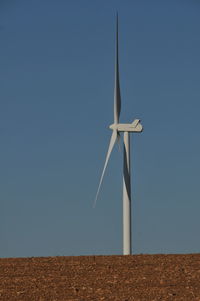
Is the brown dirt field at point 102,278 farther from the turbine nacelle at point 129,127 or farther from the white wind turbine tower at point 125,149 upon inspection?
the turbine nacelle at point 129,127

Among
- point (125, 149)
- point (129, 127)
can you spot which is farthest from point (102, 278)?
point (129, 127)

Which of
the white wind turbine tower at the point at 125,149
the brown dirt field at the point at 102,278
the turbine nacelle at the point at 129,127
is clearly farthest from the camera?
the turbine nacelle at the point at 129,127

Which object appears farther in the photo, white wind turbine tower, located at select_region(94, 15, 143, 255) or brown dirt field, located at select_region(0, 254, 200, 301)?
white wind turbine tower, located at select_region(94, 15, 143, 255)

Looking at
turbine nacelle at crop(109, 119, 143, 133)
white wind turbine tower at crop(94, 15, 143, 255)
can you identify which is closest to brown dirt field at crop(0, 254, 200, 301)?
white wind turbine tower at crop(94, 15, 143, 255)

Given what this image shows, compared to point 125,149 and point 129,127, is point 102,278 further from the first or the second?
point 129,127

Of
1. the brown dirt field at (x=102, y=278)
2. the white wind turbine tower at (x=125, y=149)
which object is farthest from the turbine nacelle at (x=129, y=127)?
the brown dirt field at (x=102, y=278)

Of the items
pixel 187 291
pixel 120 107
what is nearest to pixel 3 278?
pixel 187 291

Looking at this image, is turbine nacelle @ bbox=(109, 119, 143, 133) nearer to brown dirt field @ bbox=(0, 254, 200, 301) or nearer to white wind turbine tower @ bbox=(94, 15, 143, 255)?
white wind turbine tower @ bbox=(94, 15, 143, 255)
